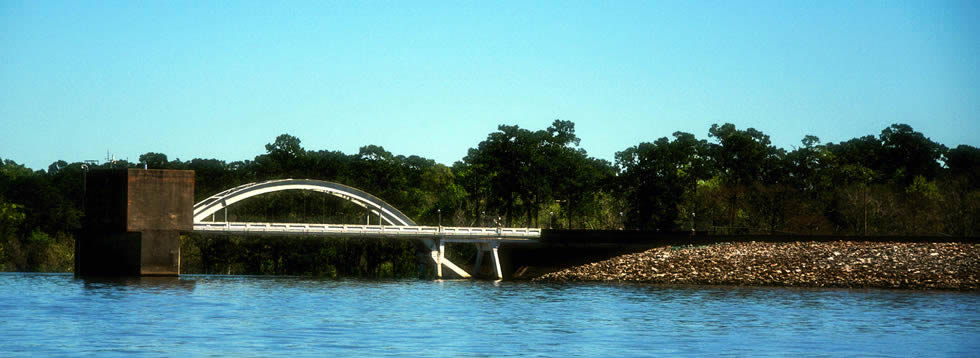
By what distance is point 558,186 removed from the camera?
116875 millimetres

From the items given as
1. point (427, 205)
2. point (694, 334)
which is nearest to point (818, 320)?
point (694, 334)

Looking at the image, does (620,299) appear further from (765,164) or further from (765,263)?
(765,164)

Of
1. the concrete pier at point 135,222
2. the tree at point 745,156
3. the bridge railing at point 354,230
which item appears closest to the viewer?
the concrete pier at point 135,222

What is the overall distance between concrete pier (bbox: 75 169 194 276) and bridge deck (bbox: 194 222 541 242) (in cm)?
345

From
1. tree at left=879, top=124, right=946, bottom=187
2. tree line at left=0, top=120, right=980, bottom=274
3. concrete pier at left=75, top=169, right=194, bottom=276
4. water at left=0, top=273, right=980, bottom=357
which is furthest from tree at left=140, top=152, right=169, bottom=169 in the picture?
tree at left=879, top=124, right=946, bottom=187

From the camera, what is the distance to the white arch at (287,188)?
93.4 meters

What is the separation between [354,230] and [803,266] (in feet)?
111

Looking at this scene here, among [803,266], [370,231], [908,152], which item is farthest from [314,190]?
[908,152]

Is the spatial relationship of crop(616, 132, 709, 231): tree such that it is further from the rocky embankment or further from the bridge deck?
the rocky embankment

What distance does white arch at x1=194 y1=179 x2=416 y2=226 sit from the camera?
93.4m

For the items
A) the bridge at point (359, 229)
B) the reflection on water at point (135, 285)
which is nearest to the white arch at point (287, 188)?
the bridge at point (359, 229)

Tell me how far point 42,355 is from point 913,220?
9253cm

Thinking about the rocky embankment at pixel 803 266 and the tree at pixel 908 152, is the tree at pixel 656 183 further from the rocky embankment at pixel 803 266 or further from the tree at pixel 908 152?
the tree at pixel 908 152

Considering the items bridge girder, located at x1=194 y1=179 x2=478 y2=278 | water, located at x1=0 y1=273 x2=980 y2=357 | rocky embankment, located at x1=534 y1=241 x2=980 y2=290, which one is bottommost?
water, located at x1=0 y1=273 x2=980 y2=357
